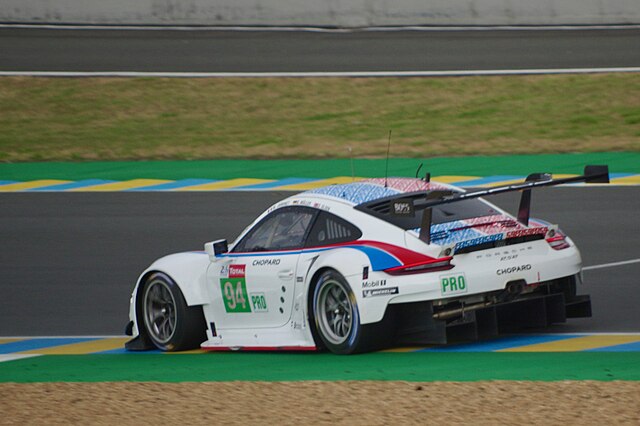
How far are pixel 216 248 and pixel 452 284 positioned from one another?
7.34 feet

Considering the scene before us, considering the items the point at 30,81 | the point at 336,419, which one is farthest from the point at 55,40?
the point at 336,419

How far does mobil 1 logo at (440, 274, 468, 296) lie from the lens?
29.1 feet

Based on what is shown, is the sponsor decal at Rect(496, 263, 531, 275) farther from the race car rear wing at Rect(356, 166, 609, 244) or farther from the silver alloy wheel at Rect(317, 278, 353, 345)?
the silver alloy wheel at Rect(317, 278, 353, 345)

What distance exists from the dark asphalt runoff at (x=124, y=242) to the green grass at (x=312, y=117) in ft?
9.92

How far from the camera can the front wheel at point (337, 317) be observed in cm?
910

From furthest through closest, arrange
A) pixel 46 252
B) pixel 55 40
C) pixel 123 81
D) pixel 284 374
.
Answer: pixel 55 40 < pixel 123 81 < pixel 46 252 < pixel 284 374

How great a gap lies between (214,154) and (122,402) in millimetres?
12137

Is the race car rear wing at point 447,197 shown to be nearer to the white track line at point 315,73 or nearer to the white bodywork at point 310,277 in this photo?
the white bodywork at point 310,277

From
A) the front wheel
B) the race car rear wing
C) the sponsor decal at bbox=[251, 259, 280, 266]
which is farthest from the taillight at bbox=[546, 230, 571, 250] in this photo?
the sponsor decal at bbox=[251, 259, 280, 266]

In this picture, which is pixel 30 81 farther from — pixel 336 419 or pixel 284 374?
pixel 336 419

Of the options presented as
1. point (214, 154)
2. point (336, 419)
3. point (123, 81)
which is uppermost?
point (123, 81)

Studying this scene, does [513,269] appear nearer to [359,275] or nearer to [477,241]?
[477,241]

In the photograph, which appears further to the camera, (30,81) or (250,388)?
(30,81)

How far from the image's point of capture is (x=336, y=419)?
23.8 feet
